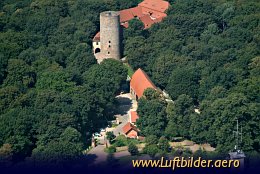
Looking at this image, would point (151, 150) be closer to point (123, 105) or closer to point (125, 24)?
point (123, 105)

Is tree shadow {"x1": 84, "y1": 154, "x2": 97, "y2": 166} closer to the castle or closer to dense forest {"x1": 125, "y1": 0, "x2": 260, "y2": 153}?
dense forest {"x1": 125, "y1": 0, "x2": 260, "y2": 153}

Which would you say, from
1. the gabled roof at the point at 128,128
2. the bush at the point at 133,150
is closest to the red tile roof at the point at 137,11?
the gabled roof at the point at 128,128

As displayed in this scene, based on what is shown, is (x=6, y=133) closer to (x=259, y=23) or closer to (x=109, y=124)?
(x=109, y=124)

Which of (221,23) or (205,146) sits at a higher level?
(221,23)

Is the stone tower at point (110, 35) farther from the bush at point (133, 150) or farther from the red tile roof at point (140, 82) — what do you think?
the bush at point (133, 150)

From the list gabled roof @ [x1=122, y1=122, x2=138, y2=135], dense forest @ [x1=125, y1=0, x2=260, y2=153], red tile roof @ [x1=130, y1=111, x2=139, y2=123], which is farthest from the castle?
gabled roof @ [x1=122, y1=122, x2=138, y2=135]

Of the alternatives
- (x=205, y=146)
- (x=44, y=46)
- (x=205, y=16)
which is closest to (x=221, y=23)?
(x=205, y=16)
